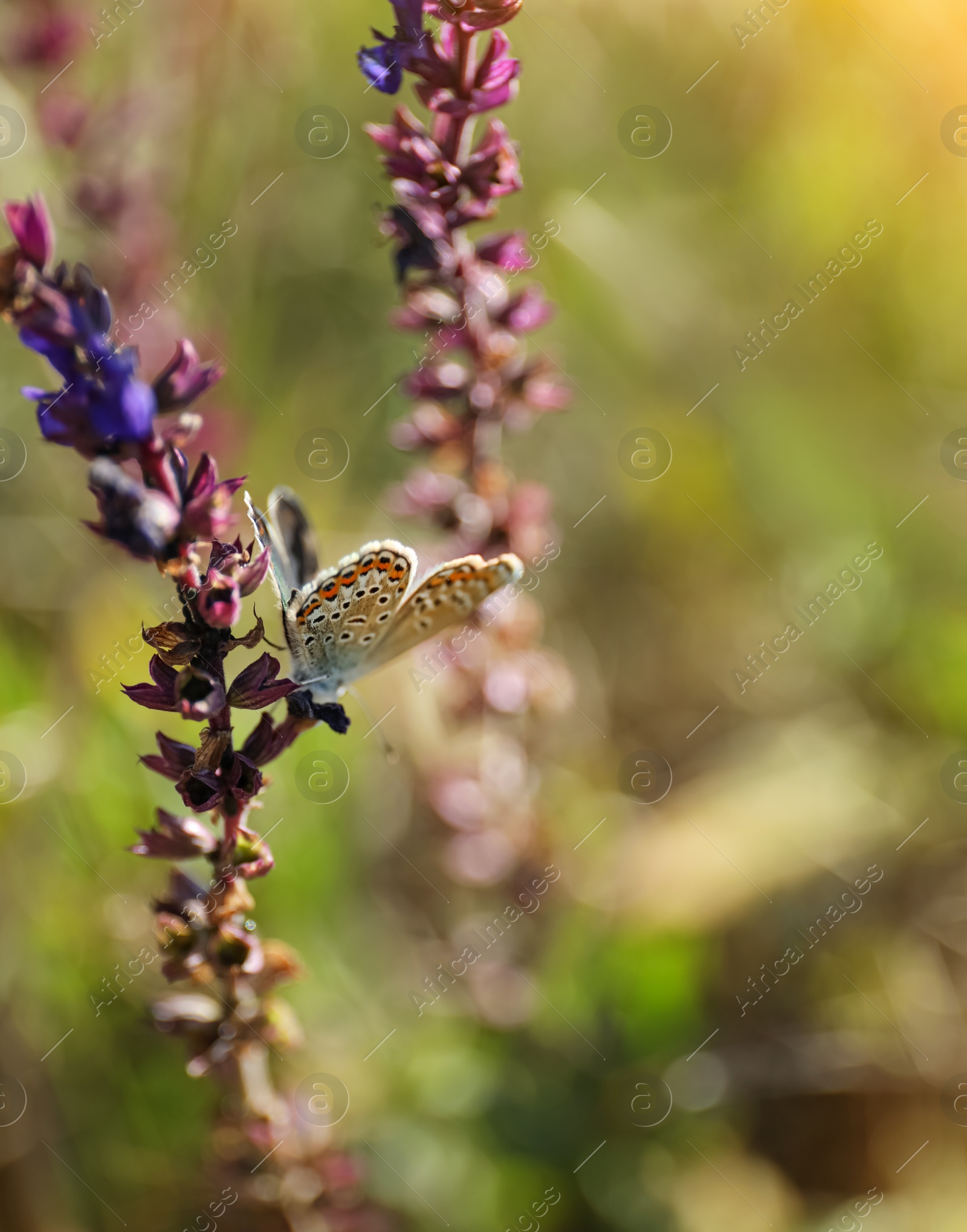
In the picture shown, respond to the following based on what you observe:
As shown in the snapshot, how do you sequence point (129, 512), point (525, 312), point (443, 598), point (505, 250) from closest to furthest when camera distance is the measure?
point (129, 512), point (443, 598), point (505, 250), point (525, 312)

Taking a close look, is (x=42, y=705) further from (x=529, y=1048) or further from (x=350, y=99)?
(x=350, y=99)

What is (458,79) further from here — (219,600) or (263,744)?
(263,744)

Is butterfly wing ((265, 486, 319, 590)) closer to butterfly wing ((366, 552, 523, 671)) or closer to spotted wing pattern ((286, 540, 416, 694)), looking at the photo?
spotted wing pattern ((286, 540, 416, 694))

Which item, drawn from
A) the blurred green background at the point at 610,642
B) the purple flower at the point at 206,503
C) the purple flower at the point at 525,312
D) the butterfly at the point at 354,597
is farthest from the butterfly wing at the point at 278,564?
the blurred green background at the point at 610,642

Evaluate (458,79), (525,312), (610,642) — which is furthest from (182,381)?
(610,642)

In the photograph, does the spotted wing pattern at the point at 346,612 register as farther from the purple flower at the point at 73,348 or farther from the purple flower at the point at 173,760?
the purple flower at the point at 73,348

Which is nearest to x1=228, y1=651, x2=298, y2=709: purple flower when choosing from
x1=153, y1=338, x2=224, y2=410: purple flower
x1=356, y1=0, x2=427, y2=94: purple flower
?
x1=153, y1=338, x2=224, y2=410: purple flower
